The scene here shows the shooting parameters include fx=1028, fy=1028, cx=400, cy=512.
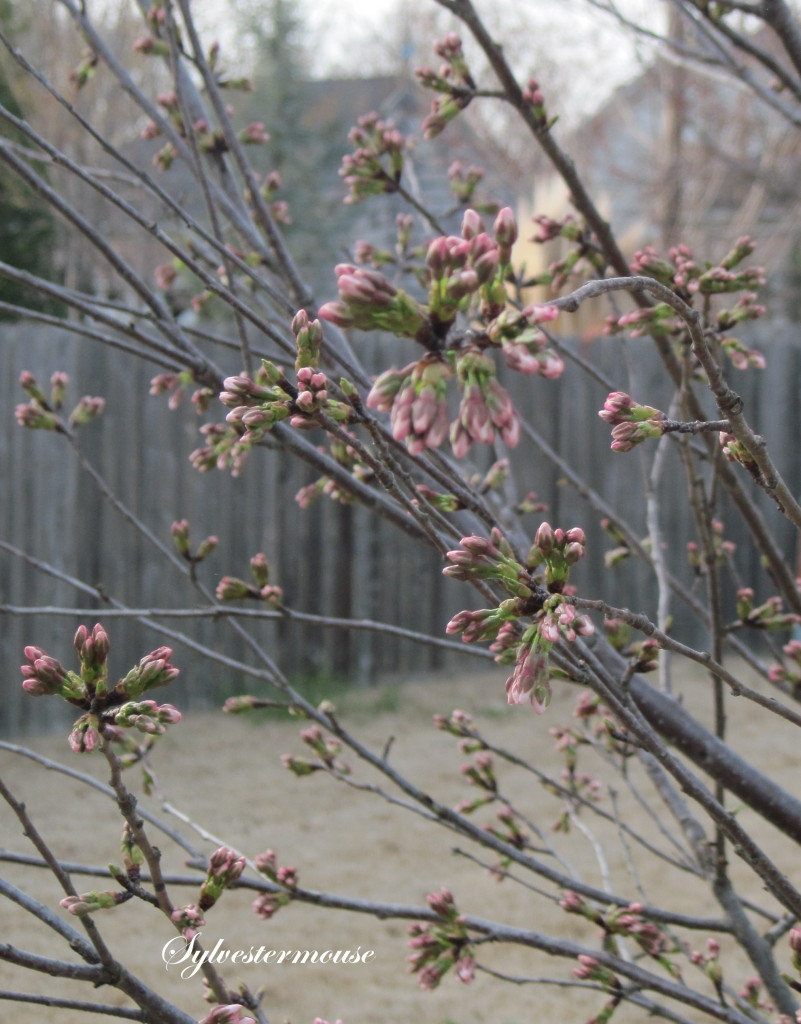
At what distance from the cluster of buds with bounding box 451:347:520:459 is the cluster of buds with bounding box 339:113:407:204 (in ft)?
4.25

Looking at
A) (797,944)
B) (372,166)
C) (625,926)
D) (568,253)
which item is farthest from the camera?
(372,166)

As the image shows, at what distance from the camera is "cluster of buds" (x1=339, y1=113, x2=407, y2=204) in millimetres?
1885

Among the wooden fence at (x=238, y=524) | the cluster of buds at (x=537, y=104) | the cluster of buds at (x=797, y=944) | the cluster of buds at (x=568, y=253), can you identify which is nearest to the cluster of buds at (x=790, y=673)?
the cluster of buds at (x=797, y=944)

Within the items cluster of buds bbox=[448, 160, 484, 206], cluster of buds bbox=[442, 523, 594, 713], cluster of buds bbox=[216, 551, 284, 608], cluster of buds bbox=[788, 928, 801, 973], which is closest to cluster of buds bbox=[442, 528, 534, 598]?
cluster of buds bbox=[442, 523, 594, 713]

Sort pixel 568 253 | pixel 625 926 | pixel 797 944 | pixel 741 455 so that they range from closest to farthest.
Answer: pixel 741 455 → pixel 797 944 → pixel 625 926 → pixel 568 253

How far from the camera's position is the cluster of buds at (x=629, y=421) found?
872 millimetres

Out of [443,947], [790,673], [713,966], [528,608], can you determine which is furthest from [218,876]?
[790,673]

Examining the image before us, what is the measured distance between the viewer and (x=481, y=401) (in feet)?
2.14

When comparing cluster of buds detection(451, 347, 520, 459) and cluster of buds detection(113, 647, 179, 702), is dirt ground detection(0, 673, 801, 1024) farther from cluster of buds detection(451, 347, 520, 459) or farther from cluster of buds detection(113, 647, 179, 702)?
cluster of buds detection(451, 347, 520, 459)

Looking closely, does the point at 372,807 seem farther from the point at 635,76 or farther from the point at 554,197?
the point at 635,76

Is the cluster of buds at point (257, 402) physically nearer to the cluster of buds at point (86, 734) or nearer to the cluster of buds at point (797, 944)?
the cluster of buds at point (86, 734)

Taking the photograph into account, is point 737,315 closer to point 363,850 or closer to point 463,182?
point 463,182

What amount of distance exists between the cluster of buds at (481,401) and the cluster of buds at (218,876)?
0.68m

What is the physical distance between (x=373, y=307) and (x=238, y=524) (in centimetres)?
562
